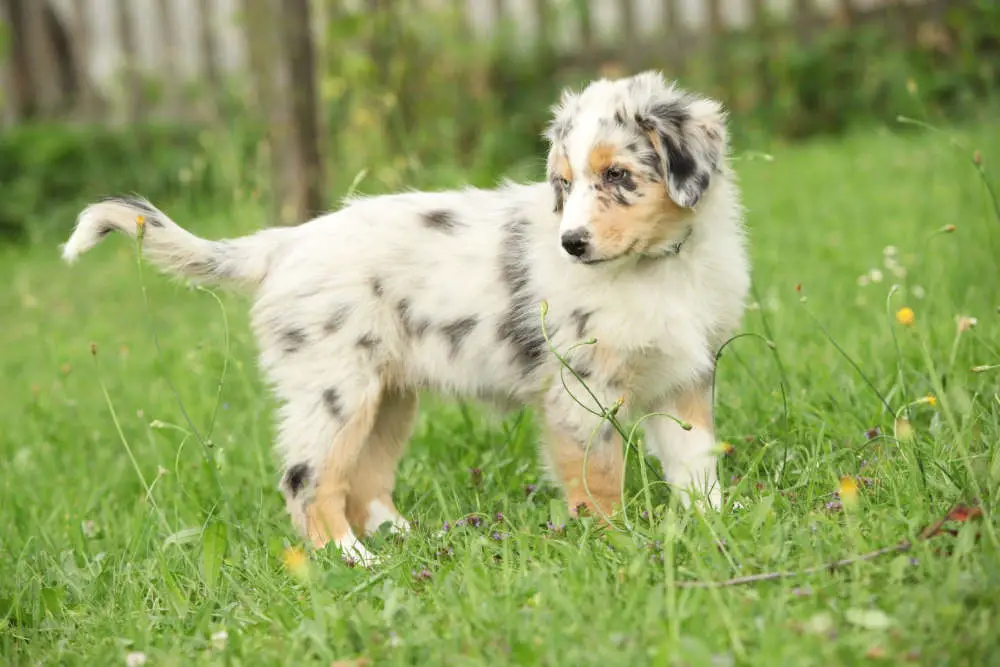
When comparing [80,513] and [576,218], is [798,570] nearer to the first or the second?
[576,218]

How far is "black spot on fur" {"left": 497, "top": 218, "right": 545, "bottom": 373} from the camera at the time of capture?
351 centimetres

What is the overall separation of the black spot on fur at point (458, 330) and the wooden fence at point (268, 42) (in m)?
3.47

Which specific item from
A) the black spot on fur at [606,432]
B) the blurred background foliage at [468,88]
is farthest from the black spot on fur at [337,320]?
the blurred background foliage at [468,88]

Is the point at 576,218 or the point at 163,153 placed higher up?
the point at 576,218

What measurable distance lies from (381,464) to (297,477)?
37 centimetres

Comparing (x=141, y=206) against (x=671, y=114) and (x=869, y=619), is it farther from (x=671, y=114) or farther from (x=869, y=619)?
(x=869, y=619)

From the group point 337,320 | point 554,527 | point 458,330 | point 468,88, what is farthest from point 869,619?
point 468,88

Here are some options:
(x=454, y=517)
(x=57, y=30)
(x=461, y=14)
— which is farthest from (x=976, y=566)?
(x=57, y=30)

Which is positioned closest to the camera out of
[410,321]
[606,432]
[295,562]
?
[295,562]

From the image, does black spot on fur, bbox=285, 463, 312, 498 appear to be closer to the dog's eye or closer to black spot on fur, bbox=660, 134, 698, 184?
the dog's eye

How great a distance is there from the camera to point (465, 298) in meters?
3.62

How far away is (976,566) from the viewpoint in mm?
2459

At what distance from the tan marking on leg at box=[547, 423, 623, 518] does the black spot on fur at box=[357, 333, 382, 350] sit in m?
0.63

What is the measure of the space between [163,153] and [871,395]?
24.0ft
